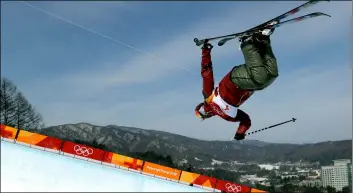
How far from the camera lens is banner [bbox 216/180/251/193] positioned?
70.1 ft

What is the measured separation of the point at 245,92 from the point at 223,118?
3.72 ft

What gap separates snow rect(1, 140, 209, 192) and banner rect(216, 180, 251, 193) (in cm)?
1012

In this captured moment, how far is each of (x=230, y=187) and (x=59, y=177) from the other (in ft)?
42.9

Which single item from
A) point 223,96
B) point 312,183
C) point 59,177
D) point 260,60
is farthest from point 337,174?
point 260,60

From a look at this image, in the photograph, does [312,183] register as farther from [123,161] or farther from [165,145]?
[123,161]

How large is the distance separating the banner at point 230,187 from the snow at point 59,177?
399 inches

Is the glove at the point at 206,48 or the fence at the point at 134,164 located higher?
the glove at the point at 206,48

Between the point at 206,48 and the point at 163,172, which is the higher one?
the point at 206,48

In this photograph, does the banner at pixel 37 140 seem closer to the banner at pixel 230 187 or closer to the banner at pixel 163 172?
the banner at pixel 163 172

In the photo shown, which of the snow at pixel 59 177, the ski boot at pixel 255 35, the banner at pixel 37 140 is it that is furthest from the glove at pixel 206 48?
the banner at pixel 37 140

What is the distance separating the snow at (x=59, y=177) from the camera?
9366 mm

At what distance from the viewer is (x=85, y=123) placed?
52.6 meters

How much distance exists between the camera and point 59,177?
407 inches

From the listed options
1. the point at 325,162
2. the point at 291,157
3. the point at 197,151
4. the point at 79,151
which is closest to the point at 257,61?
the point at 79,151
